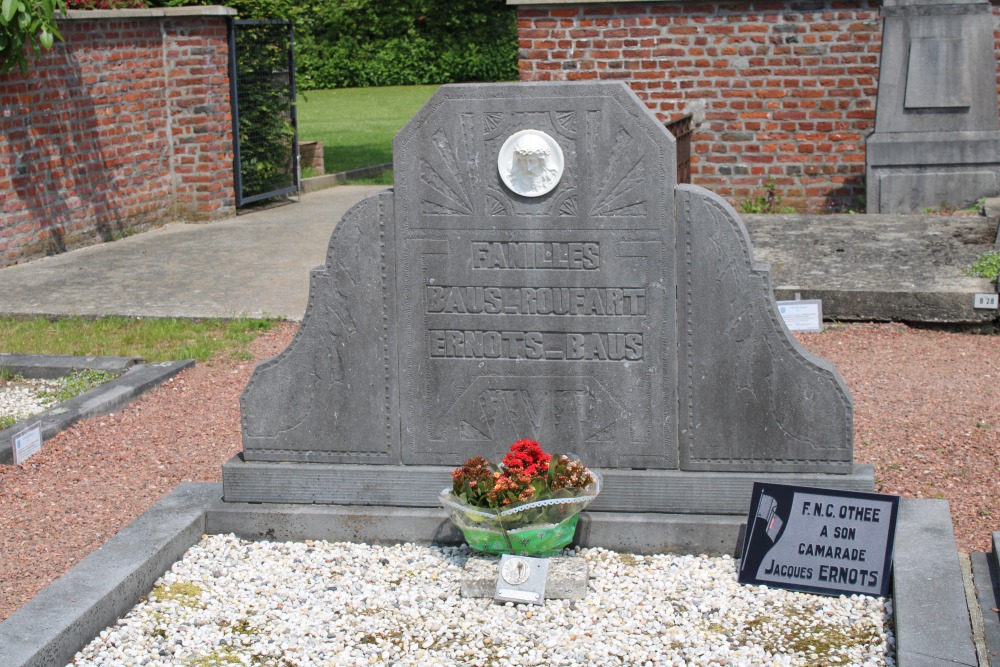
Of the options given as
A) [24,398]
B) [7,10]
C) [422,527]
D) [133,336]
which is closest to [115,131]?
[7,10]

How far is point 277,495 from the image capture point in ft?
15.0

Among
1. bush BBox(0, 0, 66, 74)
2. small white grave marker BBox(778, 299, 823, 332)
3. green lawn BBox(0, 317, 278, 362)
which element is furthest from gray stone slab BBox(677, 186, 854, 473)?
bush BBox(0, 0, 66, 74)

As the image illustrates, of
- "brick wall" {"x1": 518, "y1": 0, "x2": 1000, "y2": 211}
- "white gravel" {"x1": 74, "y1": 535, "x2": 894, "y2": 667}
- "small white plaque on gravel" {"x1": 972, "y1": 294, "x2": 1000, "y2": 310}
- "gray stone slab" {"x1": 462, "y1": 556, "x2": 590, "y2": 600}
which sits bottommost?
"white gravel" {"x1": 74, "y1": 535, "x2": 894, "y2": 667}

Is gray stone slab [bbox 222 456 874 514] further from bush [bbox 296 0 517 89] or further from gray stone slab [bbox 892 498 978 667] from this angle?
bush [bbox 296 0 517 89]

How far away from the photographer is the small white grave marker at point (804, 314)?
728cm

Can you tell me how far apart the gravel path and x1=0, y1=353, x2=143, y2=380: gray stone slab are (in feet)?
1.23

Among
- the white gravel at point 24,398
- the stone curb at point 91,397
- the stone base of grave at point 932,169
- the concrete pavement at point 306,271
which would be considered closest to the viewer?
the stone curb at point 91,397

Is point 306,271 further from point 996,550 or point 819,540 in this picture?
point 996,550

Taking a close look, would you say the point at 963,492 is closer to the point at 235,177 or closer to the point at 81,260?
the point at 81,260

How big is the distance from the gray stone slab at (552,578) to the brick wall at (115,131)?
7005 millimetres

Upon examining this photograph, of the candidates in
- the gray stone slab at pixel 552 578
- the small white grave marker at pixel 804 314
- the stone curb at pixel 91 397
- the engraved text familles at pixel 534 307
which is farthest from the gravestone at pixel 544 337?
the small white grave marker at pixel 804 314

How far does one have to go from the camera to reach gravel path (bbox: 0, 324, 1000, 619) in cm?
479

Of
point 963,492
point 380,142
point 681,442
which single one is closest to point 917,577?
point 681,442

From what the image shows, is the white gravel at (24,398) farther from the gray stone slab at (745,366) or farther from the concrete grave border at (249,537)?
the gray stone slab at (745,366)
